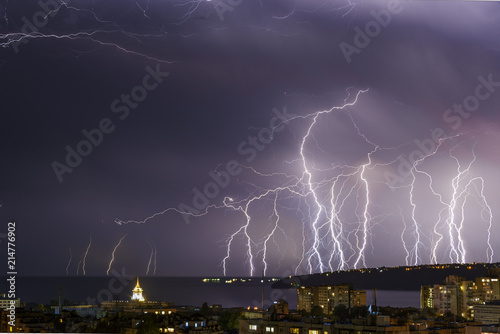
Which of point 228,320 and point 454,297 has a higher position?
point 454,297

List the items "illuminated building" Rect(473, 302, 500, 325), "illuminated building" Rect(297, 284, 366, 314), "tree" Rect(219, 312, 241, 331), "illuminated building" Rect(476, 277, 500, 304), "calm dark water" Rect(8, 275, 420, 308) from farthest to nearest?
"calm dark water" Rect(8, 275, 420, 308) → "illuminated building" Rect(297, 284, 366, 314) → "illuminated building" Rect(476, 277, 500, 304) → "tree" Rect(219, 312, 241, 331) → "illuminated building" Rect(473, 302, 500, 325)

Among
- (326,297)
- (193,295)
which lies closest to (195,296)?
(193,295)

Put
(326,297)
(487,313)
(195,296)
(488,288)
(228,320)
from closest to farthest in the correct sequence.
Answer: (487,313)
(228,320)
(488,288)
(326,297)
(195,296)

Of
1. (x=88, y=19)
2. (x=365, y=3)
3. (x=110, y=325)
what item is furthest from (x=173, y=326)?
(x=365, y=3)

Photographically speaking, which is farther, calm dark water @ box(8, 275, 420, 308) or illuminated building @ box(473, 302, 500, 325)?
calm dark water @ box(8, 275, 420, 308)

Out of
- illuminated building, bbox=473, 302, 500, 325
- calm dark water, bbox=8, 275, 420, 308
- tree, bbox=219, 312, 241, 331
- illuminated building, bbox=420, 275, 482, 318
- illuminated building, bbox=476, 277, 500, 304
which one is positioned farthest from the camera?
calm dark water, bbox=8, 275, 420, 308

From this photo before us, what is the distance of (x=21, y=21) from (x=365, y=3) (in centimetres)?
412

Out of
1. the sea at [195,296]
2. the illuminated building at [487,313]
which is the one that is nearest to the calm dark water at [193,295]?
the sea at [195,296]

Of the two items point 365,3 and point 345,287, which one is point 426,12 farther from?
point 345,287

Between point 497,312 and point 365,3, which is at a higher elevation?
point 365,3

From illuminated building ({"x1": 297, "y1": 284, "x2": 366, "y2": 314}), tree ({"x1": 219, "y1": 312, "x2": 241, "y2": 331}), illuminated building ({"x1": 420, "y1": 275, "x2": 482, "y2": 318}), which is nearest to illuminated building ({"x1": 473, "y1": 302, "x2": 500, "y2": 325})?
tree ({"x1": 219, "y1": 312, "x2": 241, "y2": 331})

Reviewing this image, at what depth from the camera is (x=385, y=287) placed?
6425 centimetres

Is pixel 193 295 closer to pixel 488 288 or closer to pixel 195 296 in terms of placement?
pixel 195 296

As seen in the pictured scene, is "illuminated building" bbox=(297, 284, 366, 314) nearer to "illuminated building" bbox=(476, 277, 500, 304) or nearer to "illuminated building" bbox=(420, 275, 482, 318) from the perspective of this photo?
"illuminated building" bbox=(420, 275, 482, 318)
